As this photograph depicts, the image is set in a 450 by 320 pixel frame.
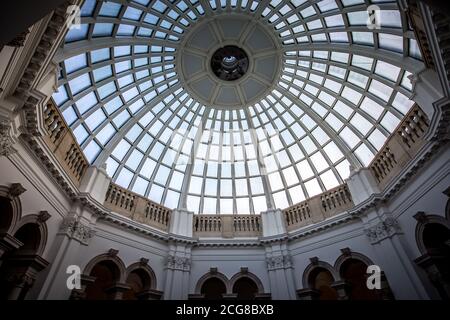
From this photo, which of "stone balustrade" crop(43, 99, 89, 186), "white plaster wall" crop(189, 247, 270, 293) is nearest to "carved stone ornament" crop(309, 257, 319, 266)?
"white plaster wall" crop(189, 247, 270, 293)

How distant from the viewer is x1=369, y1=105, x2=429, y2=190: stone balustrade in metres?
13.2

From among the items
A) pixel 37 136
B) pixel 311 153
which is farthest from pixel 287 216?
pixel 37 136

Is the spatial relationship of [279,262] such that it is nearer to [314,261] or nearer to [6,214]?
[314,261]

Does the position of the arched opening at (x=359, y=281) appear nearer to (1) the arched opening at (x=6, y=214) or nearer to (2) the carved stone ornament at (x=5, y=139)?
(1) the arched opening at (x=6, y=214)

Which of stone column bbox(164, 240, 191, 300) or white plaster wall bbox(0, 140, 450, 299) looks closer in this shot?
white plaster wall bbox(0, 140, 450, 299)

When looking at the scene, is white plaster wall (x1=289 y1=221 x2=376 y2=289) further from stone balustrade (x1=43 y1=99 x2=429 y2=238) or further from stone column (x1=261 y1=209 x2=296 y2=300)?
→ stone balustrade (x1=43 y1=99 x2=429 y2=238)

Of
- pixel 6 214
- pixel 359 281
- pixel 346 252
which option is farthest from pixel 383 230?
pixel 6 214

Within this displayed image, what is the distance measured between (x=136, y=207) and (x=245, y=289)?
9742 millimetres

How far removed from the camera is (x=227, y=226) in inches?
784

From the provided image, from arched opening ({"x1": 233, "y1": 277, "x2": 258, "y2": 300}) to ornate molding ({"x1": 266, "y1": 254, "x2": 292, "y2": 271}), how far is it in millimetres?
1790

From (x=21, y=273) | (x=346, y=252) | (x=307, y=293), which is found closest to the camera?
(x=21, y=273)

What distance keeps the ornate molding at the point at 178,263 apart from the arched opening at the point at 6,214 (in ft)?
30.3

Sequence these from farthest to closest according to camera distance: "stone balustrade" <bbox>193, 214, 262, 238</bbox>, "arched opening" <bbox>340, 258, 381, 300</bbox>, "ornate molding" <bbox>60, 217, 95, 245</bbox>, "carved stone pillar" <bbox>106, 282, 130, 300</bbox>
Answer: "stone balustrade" <bbox>193, 214, 262, 238</bbox>
"arched opening" <bbox>340, 258, 381, 300</bbox>
"carved stone pillar" <bbox>106, 282, 130, 300</bbox>
"ornate molding" <bbox>60, 217, 95, 245</bbox>

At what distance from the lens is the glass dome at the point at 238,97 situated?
13.8 meters
